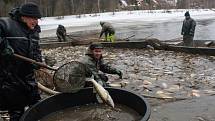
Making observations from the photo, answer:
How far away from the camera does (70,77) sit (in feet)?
18.4

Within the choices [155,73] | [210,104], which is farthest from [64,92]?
[155,73]

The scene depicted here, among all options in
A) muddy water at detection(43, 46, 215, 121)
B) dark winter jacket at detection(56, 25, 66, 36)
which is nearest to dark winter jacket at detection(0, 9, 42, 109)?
muddy water at detection(43, 46, 215, 121)

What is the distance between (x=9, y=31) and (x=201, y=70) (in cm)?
691

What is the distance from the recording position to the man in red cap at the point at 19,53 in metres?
4.72

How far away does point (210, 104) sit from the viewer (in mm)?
7176

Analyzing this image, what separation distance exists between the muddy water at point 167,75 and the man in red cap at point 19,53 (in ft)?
8.11

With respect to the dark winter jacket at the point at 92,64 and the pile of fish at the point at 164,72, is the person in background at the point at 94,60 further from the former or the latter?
the pile of fish at the point at 164,72

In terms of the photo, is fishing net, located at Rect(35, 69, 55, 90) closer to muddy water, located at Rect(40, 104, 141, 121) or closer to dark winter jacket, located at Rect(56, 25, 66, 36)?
muddy water, located at Rect(40, 104, 141, 121)

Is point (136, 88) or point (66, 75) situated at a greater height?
point (66, 75)

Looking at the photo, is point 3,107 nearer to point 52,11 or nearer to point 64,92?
point 64,92

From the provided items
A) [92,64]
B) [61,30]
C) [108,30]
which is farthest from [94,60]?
[61,30]

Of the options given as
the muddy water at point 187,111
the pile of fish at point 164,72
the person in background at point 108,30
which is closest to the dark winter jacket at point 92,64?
the muddy water at point 187,111

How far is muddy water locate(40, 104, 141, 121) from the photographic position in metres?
5.33

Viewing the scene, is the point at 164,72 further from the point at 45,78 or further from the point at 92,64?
the point at 92,64
